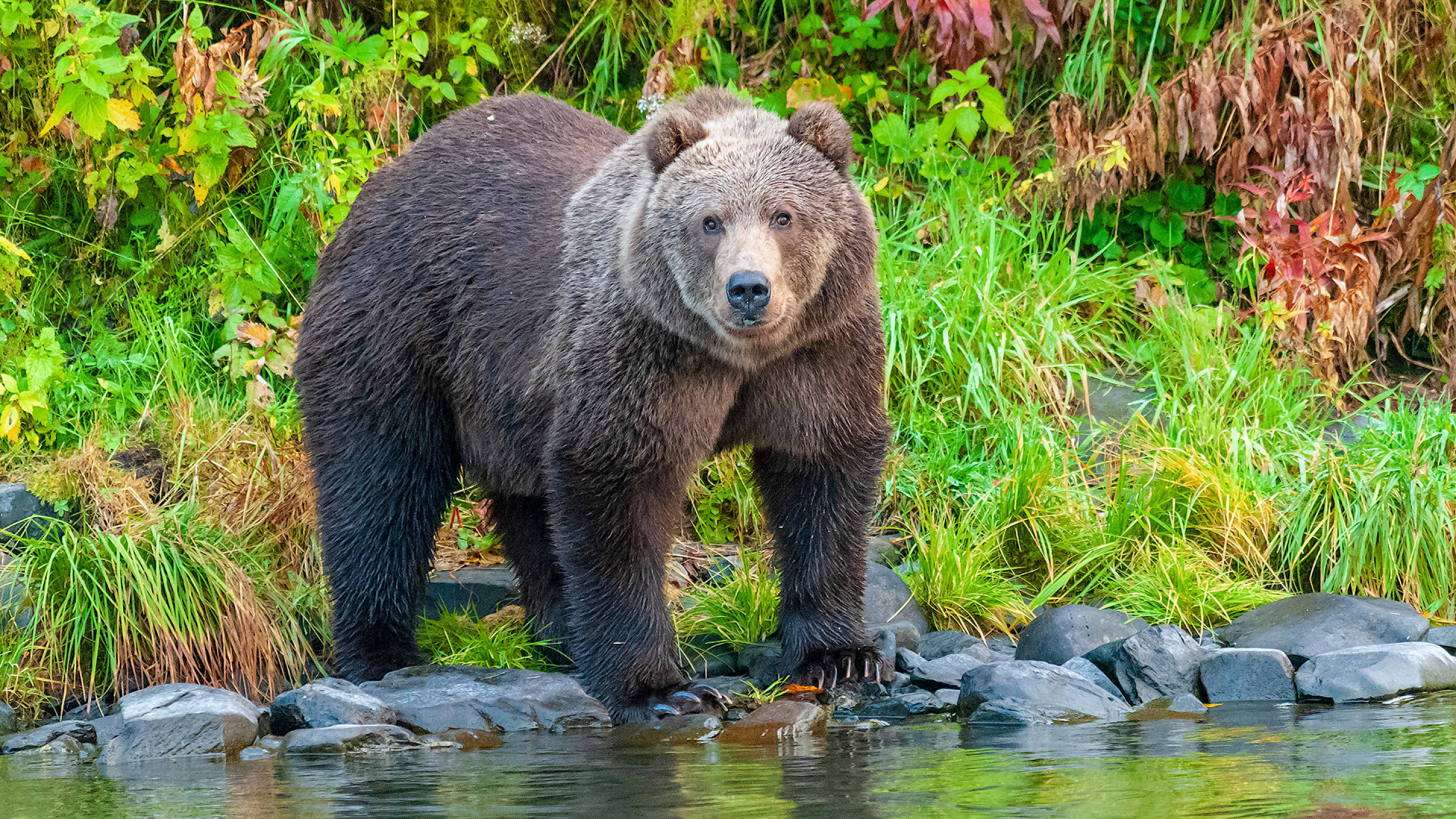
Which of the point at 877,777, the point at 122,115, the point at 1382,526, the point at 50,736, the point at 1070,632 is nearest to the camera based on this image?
the point at 877,777

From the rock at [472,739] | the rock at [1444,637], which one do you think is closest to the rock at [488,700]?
the rock at [472,739]

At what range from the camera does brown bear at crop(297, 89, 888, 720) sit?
16.3 ft

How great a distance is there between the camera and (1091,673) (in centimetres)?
518

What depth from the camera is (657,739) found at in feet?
15.7

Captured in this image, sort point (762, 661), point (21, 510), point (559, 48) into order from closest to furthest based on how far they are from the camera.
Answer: point (762, 661), point (21, 510), point (559, 48)

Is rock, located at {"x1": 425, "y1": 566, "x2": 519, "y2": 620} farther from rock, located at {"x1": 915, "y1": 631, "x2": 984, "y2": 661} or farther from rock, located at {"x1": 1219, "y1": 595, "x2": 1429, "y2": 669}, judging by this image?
rock, located at {"x1": 1219, "y1": 595, "x2": 1429, "y2": 669}

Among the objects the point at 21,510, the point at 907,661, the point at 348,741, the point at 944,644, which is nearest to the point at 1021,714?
the point at 907,661

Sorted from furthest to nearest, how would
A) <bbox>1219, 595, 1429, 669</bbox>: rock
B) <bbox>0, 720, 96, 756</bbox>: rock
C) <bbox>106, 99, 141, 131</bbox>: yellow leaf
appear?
<bbox>106, 99, 141, 131</bbox>: yellow leaf
<bbox>1219, 595, 1429, 669</bbox>: rock
<bbox>0, 720, 96, 756</bbox>: rock

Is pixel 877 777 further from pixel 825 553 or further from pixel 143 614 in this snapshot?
pixel 143 614

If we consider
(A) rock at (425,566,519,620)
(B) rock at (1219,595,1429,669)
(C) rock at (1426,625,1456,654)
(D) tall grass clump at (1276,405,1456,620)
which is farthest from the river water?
(A) rock at (425,566,519,620)

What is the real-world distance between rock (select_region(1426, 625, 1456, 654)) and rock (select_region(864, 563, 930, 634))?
5.89 feet

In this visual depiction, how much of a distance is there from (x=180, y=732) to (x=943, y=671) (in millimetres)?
2454

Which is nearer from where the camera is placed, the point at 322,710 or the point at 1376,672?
the point at 322,710

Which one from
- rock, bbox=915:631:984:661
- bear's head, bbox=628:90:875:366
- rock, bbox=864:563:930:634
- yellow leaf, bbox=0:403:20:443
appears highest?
bear's head, bbox=628:90:875:366
